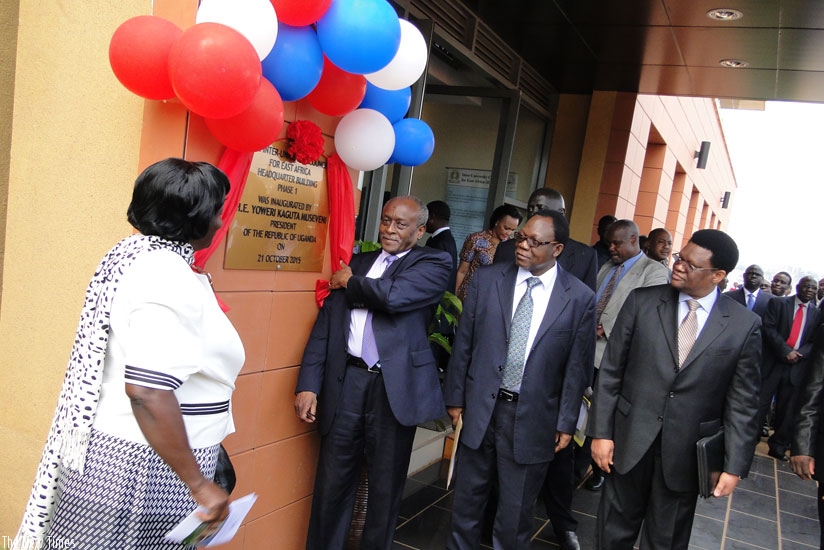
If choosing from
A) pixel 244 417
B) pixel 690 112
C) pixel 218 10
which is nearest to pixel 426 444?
pixel 244 417

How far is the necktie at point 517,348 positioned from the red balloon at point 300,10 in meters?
1.52

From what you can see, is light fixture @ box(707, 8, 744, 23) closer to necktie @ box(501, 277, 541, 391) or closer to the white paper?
necktie @ box(501, 277, 541, 391)

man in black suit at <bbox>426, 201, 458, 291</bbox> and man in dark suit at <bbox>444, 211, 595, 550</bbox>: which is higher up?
man in black suit at <bbox>426, 201, 458, 291</bbox>

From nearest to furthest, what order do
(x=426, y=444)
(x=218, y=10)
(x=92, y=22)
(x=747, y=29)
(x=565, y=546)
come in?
(x=218, y=10) < (x=92, y=22) < (x=565, y=546) < (x=426, y=444) < (x=747, y=29)

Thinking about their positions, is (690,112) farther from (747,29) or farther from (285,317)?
(285,317)

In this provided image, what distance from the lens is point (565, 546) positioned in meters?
3.48

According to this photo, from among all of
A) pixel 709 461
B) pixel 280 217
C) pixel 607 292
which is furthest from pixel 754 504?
pixel 280 217

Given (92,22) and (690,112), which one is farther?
(690,112)

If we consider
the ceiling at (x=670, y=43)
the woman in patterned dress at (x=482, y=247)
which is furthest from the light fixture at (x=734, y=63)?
the woman in patterned dress at (x=482, y=247)

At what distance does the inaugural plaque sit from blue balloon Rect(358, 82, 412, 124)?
34cm

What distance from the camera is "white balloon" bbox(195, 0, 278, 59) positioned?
183cm

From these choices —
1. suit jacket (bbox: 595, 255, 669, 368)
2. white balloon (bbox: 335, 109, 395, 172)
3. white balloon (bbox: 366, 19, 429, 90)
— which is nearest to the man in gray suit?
suit jacket (bbox: 595, 255, 669, 368)

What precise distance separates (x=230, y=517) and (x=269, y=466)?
124 cm

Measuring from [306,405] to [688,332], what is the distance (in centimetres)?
171
